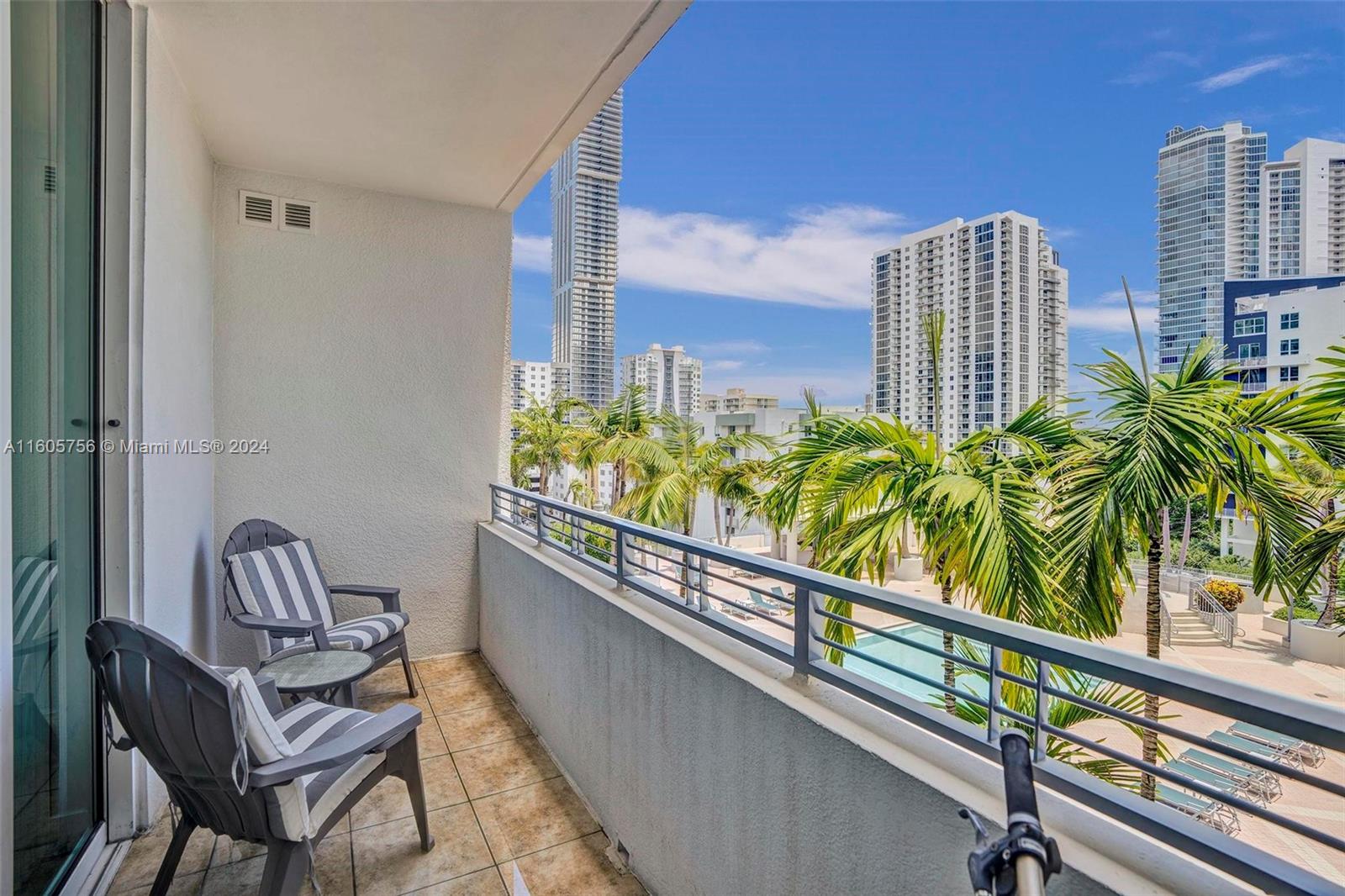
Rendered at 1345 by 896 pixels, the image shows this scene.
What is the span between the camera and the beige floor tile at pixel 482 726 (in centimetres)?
307

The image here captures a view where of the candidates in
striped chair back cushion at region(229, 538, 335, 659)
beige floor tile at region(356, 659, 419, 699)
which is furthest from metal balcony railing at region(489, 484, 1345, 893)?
beige floor tile at region(356, 659, 419, 699)

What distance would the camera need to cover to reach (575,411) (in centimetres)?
1458

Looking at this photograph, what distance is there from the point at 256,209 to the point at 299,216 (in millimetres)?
206

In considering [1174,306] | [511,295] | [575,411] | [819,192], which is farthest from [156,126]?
[819,192]

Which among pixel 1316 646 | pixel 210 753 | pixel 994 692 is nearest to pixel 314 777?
pixel 210 753

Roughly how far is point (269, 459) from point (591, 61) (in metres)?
2.79

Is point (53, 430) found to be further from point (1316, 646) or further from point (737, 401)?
point (737, 401)

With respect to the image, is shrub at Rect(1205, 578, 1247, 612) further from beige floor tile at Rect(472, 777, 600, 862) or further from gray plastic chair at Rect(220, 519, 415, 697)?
gray plastic chair at Rect(220, 519, 415, 697)

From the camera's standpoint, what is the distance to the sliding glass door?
162 centimetres

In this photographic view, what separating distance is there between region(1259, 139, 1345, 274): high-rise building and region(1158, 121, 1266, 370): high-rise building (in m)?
0.25

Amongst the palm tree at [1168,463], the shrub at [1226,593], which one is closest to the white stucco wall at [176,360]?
the palm tree at [1168,463]

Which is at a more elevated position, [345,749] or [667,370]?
[667,370]

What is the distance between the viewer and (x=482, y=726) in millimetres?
3221

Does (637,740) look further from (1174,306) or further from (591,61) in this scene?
(1174,306)
